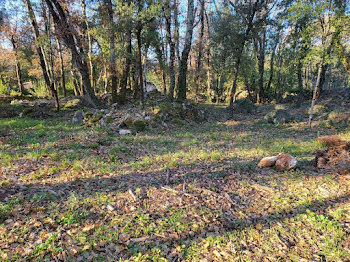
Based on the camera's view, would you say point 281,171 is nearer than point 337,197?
No

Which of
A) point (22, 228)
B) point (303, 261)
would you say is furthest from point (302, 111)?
point (22, 228)

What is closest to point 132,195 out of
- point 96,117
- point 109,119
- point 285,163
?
point 285,163

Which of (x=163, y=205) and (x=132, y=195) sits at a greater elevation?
(x=132, y=195)

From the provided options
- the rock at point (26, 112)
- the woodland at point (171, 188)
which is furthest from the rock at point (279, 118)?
the rock at point (26, 112)

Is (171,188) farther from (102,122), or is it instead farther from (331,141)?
(102,122)

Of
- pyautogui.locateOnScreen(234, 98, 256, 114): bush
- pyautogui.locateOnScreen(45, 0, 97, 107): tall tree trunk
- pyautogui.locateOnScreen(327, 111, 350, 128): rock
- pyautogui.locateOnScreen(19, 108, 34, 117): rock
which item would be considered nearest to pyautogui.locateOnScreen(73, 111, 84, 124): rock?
pyautogui.locateOnScreen(45, 0, 97, 107): tall tree trunk

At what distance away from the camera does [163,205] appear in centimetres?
379

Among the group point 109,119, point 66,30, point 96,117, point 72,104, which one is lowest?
point 109,119

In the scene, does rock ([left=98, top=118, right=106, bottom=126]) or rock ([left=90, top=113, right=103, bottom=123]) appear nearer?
rock ([left=98, top=118, right=106, bottom=126])

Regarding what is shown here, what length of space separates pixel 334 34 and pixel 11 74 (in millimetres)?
31632

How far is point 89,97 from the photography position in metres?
13.4

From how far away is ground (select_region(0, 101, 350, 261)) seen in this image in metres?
2.78

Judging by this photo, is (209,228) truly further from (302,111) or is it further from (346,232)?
(302,111)

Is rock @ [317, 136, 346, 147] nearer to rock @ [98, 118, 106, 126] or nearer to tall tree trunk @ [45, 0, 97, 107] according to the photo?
rock @ [98, 118, 106, 126]
